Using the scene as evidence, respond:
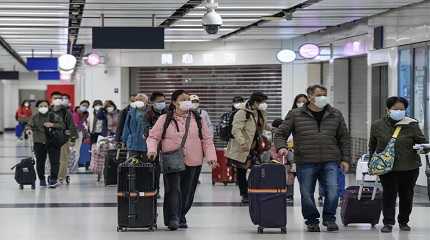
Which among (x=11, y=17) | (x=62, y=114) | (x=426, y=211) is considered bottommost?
(x=426, y=211)

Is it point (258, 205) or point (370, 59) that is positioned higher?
point (370, 59)

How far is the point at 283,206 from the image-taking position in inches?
412

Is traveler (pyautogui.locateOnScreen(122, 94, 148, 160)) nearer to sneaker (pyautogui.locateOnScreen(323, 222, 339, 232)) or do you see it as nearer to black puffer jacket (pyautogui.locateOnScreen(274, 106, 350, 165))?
black puffer jacket (pyautogui.locateOnScreen(274, 106, 350, 165))

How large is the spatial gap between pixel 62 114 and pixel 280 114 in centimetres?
1164

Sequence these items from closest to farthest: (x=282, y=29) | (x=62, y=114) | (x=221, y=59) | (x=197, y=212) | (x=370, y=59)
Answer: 1. (x=197, y=212)
2. (x=62, y=114)
3. (x=370, y=59)
4. (x=282, y=29)
5. (x=221, y=59)

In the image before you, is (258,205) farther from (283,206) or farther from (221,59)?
(221,59)

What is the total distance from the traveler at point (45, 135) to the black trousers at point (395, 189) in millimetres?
7339

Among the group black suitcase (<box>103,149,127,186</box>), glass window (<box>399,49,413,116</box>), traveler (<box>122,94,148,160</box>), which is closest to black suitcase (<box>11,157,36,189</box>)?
black suitcase (<box>103,149,127,186</box>)

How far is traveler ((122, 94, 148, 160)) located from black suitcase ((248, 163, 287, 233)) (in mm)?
3824

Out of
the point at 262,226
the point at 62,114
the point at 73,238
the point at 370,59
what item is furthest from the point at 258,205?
the point at 370,59

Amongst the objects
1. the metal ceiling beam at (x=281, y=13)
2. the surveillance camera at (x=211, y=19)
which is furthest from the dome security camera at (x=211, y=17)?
the metal ceiling beam at (x=281, y=13)

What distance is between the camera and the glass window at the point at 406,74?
16562mm

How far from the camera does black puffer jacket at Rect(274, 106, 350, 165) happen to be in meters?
10.5

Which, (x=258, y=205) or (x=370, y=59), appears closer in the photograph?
(x=258, y=205)
